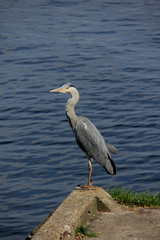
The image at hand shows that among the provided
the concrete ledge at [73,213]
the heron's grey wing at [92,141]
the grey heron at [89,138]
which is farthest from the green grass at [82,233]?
the heron's grey wing at [92,141]

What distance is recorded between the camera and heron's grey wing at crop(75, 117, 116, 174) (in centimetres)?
937

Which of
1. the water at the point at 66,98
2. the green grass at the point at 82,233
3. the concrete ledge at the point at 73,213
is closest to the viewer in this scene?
the concrete ledge at the point at 73,213

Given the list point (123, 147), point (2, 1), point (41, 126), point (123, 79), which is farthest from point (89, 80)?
point (2, 1)

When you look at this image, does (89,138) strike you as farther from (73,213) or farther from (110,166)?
(73,213)

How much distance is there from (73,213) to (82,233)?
328 millimetres

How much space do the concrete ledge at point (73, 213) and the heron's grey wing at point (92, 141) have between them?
2.19 feet

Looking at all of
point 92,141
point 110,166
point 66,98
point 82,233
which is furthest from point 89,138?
point 66,98

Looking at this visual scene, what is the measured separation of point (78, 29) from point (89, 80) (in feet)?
27.7

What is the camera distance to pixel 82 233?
7879 mm

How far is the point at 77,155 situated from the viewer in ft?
45.6

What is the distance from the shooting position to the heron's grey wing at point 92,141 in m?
9.37

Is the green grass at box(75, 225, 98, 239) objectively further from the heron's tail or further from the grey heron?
the heron's tail

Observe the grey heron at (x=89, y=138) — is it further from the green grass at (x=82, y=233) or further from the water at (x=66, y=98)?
the water at (x=66, y=98)

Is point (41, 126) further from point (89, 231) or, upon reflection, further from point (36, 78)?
point (89, 231)
